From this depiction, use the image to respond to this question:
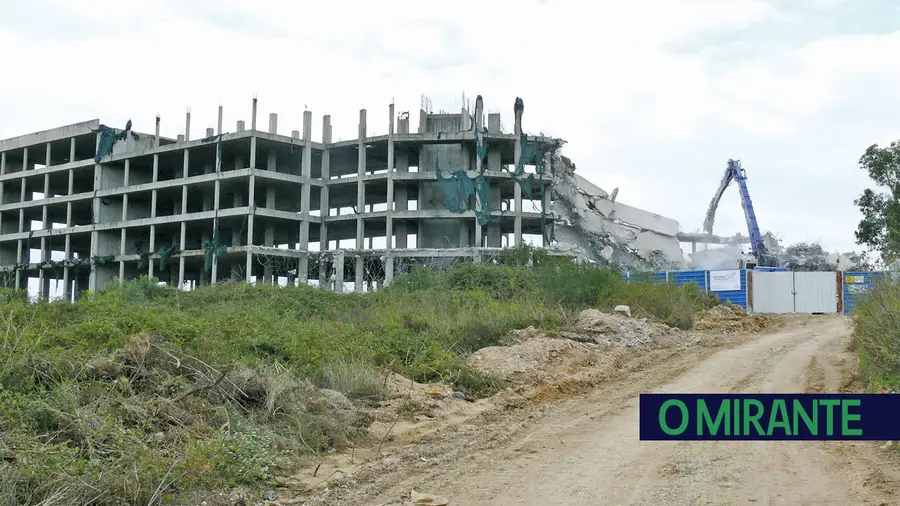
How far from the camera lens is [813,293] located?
107 feet

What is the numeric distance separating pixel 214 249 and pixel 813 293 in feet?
106

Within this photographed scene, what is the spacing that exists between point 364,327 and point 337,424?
25.3ft

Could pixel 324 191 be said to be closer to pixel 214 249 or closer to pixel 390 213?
pixel 390 213

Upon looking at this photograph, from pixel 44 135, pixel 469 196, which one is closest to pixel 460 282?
pixel 469 196

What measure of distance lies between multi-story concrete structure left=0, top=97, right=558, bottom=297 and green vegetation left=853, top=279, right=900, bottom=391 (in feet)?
103

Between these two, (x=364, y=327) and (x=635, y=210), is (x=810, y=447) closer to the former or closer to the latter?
(x=364, y=327)

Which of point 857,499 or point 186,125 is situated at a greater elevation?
point 186,125

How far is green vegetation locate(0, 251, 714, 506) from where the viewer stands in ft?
21.5

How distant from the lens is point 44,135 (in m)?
56.5

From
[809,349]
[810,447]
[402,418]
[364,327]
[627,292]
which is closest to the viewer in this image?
[810,447]

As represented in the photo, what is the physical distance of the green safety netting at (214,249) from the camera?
154ft

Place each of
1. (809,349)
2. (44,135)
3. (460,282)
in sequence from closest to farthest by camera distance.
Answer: (809,349)
(460,282)
(44,135)

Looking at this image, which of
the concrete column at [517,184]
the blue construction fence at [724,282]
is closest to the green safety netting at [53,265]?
the concrete column at [517,184]

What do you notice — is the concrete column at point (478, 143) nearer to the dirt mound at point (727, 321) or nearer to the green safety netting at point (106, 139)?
the dirt mound at point (727, 321)
